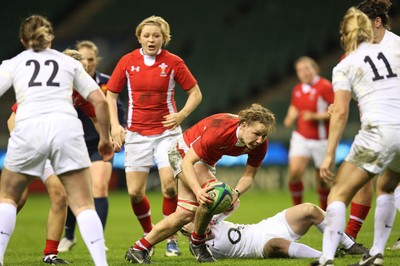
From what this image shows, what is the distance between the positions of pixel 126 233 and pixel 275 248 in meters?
4.14

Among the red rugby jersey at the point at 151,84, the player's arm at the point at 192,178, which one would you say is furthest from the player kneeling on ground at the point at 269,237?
the red rugby jersey at the point at 151,84

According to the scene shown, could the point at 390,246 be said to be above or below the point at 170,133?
below


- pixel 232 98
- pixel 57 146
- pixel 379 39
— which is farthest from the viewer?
pixel 232 98

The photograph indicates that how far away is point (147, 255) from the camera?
7059mm

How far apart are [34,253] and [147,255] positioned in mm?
1983

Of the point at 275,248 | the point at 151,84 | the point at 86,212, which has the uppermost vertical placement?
the point at 151,84

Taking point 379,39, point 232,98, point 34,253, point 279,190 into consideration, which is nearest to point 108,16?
point 232,98

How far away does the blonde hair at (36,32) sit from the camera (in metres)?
5.90

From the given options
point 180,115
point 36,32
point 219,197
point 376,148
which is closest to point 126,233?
point 180,115

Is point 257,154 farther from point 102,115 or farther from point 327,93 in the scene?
point 327,93

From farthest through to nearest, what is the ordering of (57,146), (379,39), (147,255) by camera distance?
1. (147,255)
2. (379,39)
3. (57,146)

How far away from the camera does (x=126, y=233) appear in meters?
10.8

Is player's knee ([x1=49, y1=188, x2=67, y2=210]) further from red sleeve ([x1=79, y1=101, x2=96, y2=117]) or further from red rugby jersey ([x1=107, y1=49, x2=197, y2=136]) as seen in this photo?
red rugby jersey ([x1=107, y1=49, x2=197, y2=136])

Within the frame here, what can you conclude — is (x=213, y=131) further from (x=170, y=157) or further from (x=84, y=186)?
(x=84, y=186)
